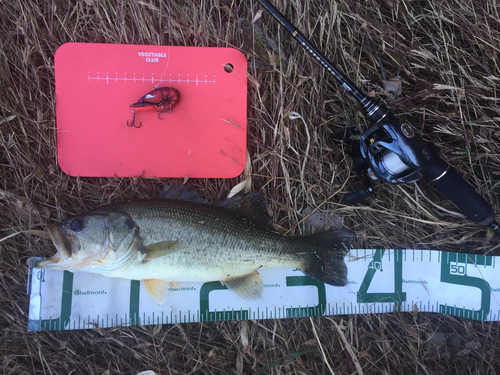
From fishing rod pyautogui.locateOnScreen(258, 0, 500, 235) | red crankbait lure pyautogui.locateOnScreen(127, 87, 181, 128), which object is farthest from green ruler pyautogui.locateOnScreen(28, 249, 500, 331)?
red crankbait lure pyautogui.locateOnScreen(127, 87, 181, 128)

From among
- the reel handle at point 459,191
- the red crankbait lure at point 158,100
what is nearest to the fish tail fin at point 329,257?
the reel handle at point 459,191

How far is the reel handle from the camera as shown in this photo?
6.84 ft

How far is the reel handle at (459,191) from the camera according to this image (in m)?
2.08

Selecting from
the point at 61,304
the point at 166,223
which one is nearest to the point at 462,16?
the point at 166,223

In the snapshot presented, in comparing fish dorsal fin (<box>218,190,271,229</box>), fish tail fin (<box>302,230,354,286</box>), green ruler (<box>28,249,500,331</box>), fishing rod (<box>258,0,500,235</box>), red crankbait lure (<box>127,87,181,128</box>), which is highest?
red crankbait lure (<box>127,87,181,128</box>)

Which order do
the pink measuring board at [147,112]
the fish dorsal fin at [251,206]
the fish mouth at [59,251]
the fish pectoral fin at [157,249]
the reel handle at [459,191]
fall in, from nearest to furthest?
the fish mouth at [59,251], the fish pectoral fin at [157,249], the reel handle at [459,191], the fish dorsal fin at [251,206], the pink measuring board at [147,112]

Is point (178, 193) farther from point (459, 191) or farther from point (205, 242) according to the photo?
point (459, 191)

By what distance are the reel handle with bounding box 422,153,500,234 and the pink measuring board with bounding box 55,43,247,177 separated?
4.76ft

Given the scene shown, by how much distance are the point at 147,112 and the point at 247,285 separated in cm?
155

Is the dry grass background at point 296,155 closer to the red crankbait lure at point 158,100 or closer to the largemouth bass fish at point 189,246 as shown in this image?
the largemouth bass fish at point 189,246

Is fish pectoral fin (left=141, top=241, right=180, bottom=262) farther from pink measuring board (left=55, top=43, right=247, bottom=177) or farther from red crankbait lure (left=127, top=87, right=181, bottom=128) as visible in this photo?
red crankbait lure (left=127, top=87, right=181, bottom=128)

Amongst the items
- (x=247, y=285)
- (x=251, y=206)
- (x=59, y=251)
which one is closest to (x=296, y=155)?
(x=251, y=206)

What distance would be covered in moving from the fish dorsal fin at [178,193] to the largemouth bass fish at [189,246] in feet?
0.09

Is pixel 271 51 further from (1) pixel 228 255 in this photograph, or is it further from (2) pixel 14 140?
(2) pixel 14 140
